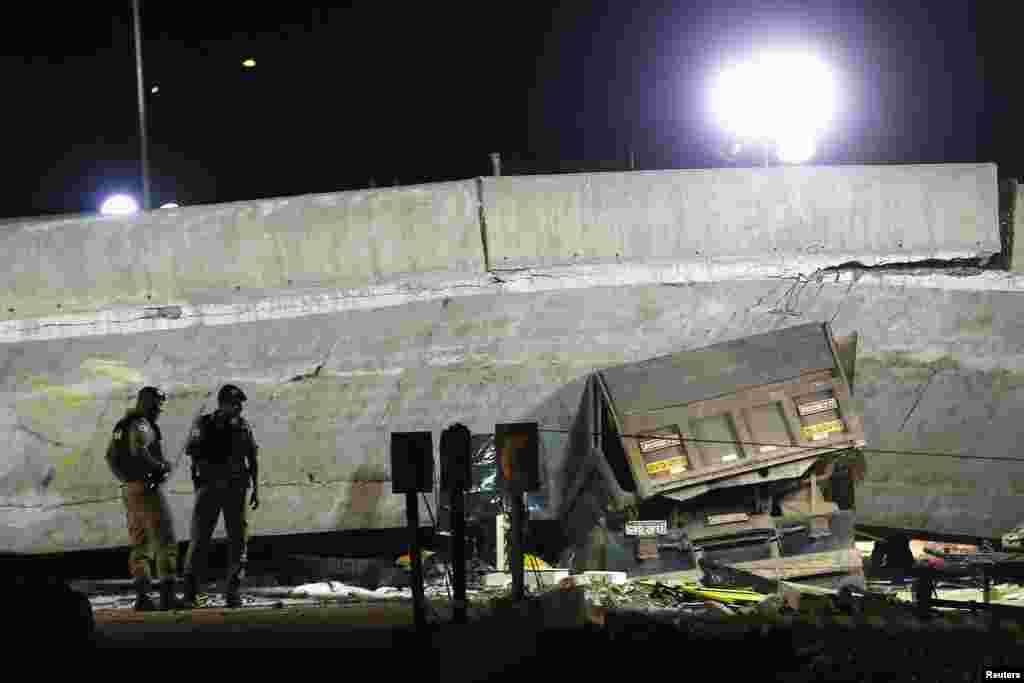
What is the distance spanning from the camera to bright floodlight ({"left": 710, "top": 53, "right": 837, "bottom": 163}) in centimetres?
2839

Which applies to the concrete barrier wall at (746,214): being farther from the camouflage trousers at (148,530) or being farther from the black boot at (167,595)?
the black boot at (167,595)

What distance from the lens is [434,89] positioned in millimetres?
38938

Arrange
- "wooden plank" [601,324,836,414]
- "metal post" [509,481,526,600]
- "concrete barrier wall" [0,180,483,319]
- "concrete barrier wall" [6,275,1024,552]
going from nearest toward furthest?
"metal post" [509,481,526,600]
"wooden plank" [601,324,836,414]
"concrete barrier wall" [6,275,1024,552]
"concrete barrier wall" [0,180,483,319]

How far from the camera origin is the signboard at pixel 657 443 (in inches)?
580

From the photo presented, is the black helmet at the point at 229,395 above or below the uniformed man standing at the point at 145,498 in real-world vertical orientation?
Answer: above

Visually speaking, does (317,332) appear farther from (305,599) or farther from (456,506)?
(456,506)

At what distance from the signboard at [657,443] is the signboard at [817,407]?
1.16m

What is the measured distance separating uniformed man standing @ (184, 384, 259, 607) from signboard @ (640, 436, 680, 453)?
11.6ft

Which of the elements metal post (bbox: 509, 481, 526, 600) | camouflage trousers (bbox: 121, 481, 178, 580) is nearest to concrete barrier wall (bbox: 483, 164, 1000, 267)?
camouflage trousers (bbox: 121, 481, 178, 580)

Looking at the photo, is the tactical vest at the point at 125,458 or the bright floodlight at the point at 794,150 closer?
the tactical vest at the point at 125,458

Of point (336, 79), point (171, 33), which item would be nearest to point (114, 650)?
point (336, 79)

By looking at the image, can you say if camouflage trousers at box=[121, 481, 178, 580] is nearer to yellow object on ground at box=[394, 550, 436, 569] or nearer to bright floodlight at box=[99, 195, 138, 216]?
yellow object on ground at box=[394, 550, 436, 569]

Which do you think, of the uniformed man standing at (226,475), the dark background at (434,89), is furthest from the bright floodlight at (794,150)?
the uniformed man standing at (226,475)

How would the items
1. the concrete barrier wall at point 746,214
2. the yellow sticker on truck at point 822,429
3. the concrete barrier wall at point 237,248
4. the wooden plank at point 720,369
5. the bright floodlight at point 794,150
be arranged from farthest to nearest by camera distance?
the bright floodlight at point 794,150
the concrete barrier wall at point 237,248
the concrete barrier wall at point 746,214
the wooden plank at point 720,369
the yellow sticker on truck at point 822,429
